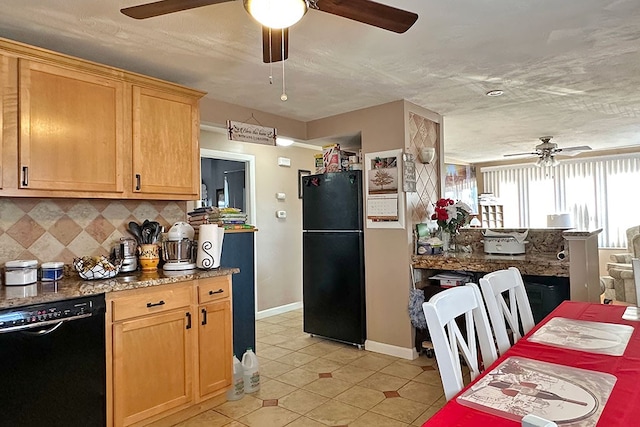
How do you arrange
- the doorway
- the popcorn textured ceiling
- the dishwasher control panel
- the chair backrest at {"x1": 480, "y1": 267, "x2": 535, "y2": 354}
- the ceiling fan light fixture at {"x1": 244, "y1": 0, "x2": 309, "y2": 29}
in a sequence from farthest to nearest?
the doorway, the popcorn textured ceiling, the dishwasher control panel, the chair backrest at {"x1": 480, "y1": 267, "x2": 535, "y2": 354}, the ceiling fan light fixture at {"x1": 244, "y1": 0, "x2": 309, "y2": 29}

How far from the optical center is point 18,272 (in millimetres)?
2217

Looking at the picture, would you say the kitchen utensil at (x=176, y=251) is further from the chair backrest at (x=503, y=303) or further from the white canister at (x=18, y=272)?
the chair backrest at (x=503, y=303)

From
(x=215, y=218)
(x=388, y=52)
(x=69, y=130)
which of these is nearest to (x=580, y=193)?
(x=388, y=52)

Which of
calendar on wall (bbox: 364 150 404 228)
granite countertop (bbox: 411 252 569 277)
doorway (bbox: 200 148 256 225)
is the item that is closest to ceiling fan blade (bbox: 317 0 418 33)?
calendar on wall (bbox: 364 150 404 228)

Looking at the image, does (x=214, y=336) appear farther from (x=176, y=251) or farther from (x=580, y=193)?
(x=580, y=193)

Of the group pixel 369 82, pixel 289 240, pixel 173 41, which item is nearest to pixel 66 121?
pixel 173 41

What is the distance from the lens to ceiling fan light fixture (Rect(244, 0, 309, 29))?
4.48 feet

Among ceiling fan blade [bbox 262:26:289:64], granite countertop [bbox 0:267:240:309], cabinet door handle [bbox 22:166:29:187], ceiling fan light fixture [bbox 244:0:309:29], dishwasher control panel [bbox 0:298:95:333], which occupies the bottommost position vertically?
dishwasher control panel [bbox 0:298:95:333]

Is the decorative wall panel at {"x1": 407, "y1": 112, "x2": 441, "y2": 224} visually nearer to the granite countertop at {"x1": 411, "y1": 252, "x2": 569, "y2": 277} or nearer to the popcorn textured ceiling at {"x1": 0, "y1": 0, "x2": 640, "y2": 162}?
the popcorn textured ceiling at {"x1": 0, "y1": 0, "x2": 640, "y2": 162}

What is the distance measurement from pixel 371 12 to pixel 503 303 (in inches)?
54.8

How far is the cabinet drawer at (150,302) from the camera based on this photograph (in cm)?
217

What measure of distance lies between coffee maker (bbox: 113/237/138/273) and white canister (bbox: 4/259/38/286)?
1.61ft

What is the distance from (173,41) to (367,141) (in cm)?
196

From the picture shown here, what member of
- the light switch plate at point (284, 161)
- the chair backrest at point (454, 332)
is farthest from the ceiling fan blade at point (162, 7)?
the light switch plate at point (284, 161)
